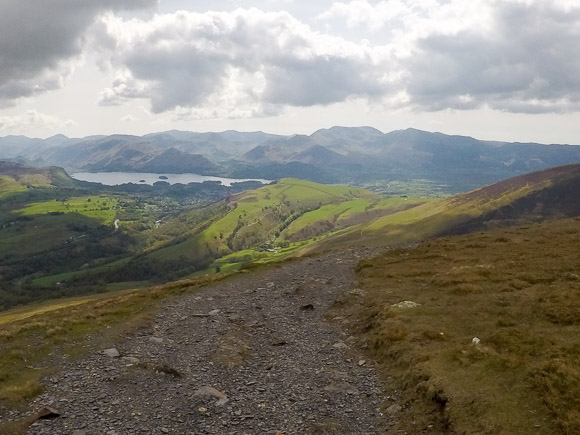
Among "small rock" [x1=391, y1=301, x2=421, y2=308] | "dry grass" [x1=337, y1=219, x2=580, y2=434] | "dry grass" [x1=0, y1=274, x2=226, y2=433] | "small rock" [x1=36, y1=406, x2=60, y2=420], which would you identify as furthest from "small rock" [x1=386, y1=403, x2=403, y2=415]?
"dry grass" [x1=0, y1=274, x2=226, y2=433]

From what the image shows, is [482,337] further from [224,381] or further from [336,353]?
[224,381]

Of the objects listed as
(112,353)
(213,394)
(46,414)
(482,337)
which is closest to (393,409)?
(482,337)

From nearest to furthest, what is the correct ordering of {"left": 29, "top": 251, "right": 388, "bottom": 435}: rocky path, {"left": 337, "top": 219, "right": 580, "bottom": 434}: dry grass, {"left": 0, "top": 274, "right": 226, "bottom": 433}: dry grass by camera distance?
{"left": 337, "top": 219, "right": 580, "bottom": 434}: dry grass → {"left": 29, "top": 251, "right": 388, "bottom": 435}: rocky path → {"left": 0, "top": 274, "right": 226, "bottom": 433}: dry grass

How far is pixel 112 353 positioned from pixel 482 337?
24338mm

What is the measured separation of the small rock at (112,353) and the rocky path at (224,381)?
134 mm

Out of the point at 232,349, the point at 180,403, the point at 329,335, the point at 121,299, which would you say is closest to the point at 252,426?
the point at 180,403

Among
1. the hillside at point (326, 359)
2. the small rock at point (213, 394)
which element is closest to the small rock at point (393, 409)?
the hillside at point (326, 359)

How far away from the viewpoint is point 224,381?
23109 millimetres

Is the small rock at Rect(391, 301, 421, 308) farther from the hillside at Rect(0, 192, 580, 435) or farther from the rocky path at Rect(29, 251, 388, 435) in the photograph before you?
the rocky path at Rect(29, 251, 388, 435)

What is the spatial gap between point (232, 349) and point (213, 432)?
32.4 feet

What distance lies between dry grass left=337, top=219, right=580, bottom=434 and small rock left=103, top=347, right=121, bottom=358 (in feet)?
56.4

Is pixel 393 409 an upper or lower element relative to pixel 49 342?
upper

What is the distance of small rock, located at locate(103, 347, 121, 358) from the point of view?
27141 millimetres

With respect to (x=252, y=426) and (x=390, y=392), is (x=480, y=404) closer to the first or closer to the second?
(x=390, y=392)
